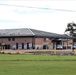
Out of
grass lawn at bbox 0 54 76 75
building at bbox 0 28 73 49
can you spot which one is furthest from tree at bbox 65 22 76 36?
grass lawn at bbox 0 54 76 75

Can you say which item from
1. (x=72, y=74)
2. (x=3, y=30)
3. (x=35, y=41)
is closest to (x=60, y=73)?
(x=72, y=74)

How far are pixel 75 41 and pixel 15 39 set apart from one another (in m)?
32.4

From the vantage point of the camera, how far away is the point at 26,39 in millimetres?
85500

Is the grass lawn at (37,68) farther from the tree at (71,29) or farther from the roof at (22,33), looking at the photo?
the tree at (71,29)

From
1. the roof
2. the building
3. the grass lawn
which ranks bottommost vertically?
the grass lawn

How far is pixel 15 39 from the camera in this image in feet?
284

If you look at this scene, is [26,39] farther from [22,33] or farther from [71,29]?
[71,29]

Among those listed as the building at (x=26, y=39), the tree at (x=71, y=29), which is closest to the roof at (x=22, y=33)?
the building at (x=26, y=39)

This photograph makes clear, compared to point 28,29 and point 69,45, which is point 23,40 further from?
point 69,45

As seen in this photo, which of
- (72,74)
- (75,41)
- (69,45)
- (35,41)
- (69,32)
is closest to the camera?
(72,74)

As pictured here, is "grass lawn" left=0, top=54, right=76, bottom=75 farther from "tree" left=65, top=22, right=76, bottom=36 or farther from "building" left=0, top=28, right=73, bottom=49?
"tree" left=65, top=22, right=76, bottom=36

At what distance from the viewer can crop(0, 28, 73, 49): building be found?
85000mm

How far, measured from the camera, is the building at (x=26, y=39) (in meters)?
85.0

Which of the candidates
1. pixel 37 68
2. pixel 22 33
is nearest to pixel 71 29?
pixel 22 33
